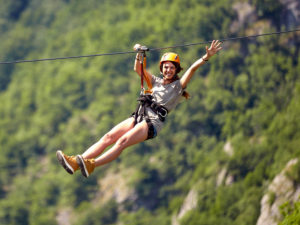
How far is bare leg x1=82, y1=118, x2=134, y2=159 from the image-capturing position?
6387 mm

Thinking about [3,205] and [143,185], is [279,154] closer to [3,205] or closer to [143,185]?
[143,185]

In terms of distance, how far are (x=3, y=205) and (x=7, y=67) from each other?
94.8 ft

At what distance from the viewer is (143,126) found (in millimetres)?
6477

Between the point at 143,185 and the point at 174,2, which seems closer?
the point at 143,185

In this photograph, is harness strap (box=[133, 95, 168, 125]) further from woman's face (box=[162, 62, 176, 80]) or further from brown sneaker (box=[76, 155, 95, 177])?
brown sneaker (box=[76, 155, 95, 177])

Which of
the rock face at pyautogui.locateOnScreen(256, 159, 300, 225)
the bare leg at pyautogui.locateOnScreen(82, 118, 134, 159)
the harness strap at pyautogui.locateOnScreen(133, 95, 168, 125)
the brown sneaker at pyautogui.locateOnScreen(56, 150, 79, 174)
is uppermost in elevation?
the rock face at pyautogui.locateOnScreen(256, 159, 300, 225)

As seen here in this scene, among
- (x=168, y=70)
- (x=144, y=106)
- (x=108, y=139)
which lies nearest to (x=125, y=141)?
(x=108, y=139)

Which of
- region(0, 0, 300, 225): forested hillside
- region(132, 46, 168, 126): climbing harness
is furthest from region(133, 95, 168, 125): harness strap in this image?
region(0, 0, 300, 225): forested hillside

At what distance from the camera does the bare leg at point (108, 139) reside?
639 cm

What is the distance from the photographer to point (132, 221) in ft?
147

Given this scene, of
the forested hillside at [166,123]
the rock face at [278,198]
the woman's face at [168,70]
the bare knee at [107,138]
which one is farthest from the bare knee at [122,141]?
the forested hillside at [166,123]

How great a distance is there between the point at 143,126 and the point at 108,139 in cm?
50

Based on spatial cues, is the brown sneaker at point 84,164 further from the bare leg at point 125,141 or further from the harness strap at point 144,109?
the harness strap at point 144,109

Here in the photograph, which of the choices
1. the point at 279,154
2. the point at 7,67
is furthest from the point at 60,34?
the point at 279,154
